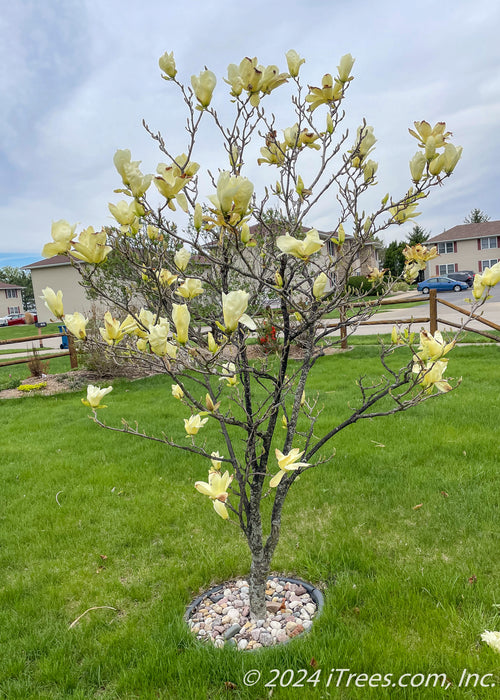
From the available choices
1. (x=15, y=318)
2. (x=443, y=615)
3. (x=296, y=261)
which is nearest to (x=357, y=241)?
(x=296, y=261)

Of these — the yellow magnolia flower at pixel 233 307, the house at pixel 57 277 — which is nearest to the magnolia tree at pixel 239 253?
the yellow magnolia flower at pixel 233 307

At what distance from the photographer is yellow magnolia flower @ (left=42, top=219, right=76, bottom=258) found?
143cm

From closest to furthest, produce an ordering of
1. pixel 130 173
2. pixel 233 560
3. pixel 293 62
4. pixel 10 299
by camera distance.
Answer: pixel 130 173
pixel 293 62
pixel 233 560
pixel 10 299

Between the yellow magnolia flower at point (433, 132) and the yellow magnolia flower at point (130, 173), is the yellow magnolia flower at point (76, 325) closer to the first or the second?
the yellow magnolia flower at point (130, 173)

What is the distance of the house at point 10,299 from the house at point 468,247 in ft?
139

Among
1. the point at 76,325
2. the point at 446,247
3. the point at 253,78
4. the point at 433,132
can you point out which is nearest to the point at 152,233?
the point at 76,325

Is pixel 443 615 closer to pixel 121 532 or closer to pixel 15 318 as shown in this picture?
pixel 121 532

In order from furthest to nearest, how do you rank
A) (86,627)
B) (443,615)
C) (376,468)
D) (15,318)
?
(15,318), (376,468), (86,627), (443,615)

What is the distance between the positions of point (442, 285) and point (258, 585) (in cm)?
3301

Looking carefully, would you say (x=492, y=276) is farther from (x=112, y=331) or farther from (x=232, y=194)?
(x=112, y=331)

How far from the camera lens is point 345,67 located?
1741 millimetres

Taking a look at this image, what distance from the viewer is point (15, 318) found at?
130ft

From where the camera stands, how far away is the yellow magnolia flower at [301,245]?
1.32m

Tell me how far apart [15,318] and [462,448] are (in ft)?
138
